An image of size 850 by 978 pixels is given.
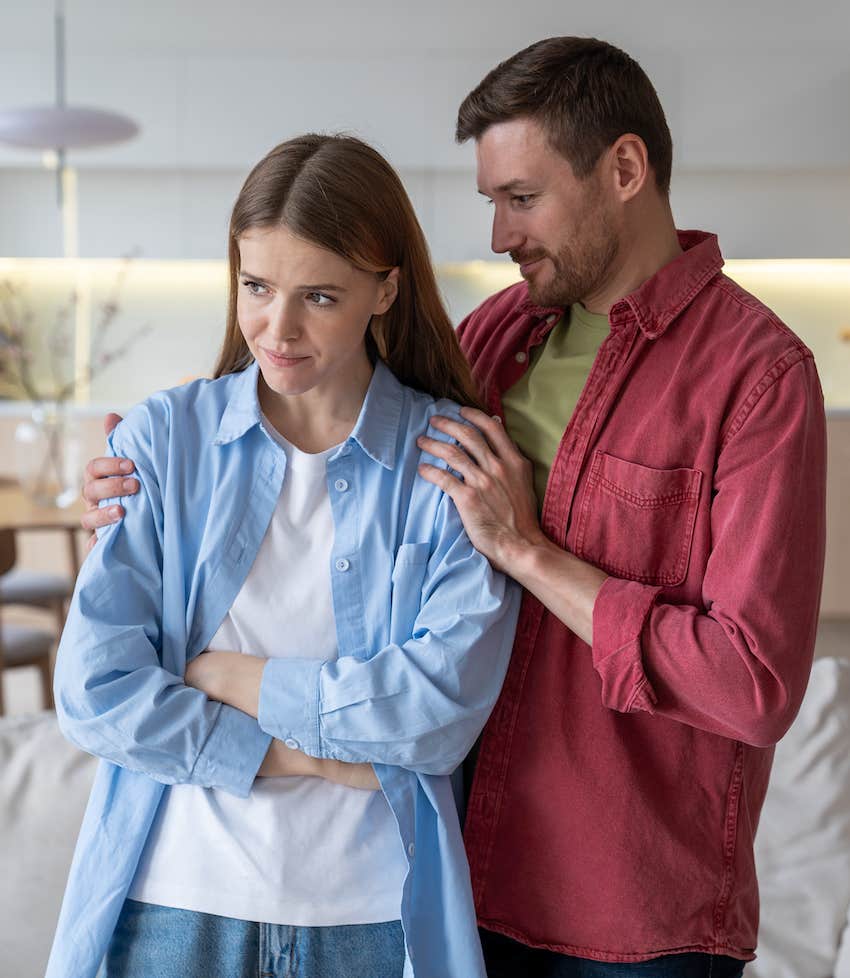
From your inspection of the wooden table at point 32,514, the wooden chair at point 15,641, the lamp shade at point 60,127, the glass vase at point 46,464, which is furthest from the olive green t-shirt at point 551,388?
the lamp shade at point 60,127

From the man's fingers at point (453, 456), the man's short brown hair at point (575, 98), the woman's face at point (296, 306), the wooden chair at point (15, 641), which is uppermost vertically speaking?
the man's short brown hair at point (575, 98)

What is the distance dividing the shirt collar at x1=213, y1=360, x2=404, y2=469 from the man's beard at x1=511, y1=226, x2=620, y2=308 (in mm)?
226

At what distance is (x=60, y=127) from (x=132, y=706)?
3.42 m

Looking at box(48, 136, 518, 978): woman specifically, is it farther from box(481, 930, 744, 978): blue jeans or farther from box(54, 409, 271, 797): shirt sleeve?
box(481, 930, 744, 978): blue jeans

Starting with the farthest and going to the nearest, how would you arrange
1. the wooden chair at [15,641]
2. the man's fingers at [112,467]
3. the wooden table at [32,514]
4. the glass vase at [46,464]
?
the glass vase at [46,464] → the wooden table at [32,514] → the wooden chair at [15,641] → the man's fingers at [112,467]

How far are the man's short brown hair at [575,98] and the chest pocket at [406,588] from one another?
50cm

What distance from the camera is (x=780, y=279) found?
239 inches

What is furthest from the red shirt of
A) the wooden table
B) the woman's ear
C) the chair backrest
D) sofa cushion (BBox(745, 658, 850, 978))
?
the chair backrest

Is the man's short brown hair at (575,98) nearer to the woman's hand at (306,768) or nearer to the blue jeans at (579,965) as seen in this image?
the woman's hand at (306,768)

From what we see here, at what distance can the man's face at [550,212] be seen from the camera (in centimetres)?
145

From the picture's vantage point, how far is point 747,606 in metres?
1.26

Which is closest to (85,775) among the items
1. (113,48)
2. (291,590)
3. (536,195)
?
(291,590)

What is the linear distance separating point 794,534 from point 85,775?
1.25 m

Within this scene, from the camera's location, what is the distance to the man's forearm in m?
1.33
